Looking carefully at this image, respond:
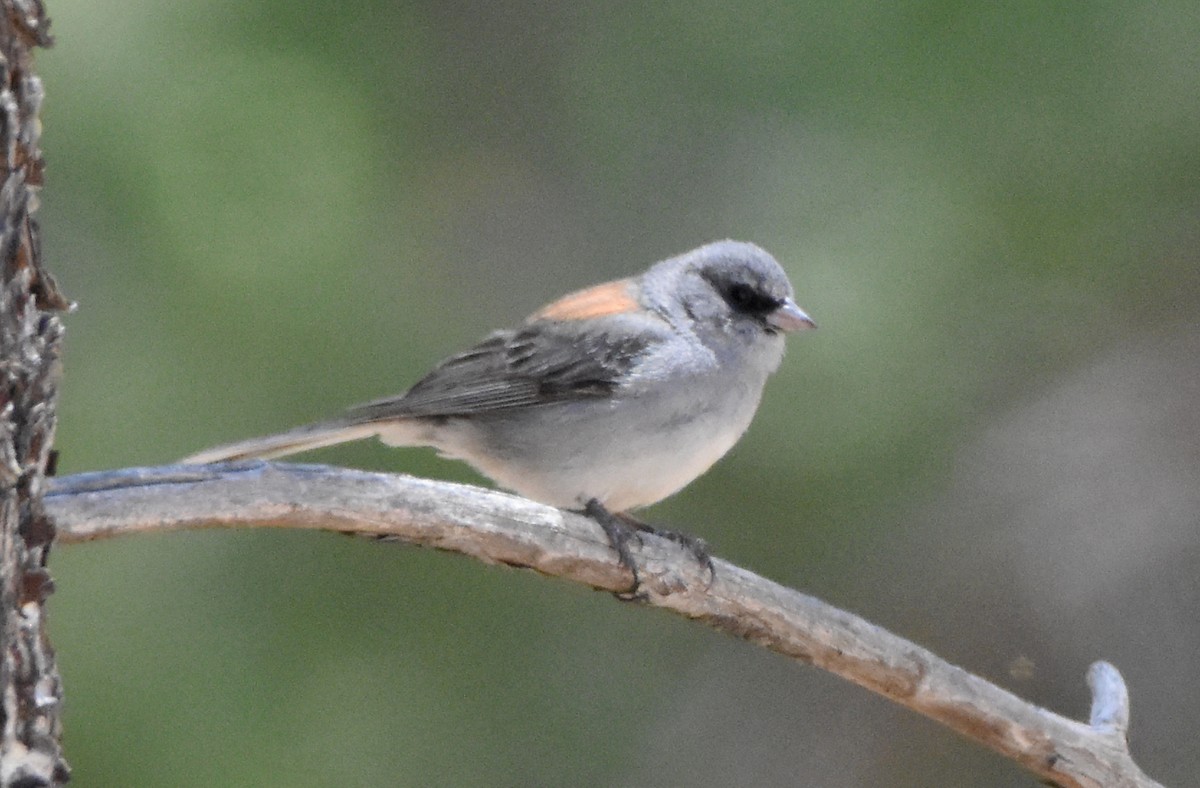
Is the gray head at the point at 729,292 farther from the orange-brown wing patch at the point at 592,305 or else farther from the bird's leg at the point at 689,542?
the bird's leg at the point at 689,542

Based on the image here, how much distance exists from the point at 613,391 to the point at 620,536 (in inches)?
23.8

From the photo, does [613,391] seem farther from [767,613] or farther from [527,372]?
[767,613]

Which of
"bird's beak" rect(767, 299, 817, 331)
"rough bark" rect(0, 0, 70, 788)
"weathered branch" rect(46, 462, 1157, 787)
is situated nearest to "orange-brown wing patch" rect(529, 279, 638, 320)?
"bird's beak" rect(767, 299, 817, 331)

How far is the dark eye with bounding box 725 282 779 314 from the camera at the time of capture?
3242 mm

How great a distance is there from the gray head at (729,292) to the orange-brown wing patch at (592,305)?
0.06m

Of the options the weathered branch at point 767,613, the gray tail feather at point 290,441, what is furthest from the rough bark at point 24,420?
the gray tail feather at point 290,441

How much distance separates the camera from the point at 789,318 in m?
3.17

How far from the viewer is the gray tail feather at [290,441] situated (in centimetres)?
260

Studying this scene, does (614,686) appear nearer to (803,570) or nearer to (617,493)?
(803,570)

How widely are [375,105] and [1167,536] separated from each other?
2490mm

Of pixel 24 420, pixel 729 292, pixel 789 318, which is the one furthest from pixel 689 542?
pixel 24 420

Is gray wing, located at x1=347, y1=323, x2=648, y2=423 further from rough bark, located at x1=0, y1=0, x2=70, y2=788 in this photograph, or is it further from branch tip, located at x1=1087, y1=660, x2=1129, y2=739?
rough bark, located at x1=0, y1=0, x2=70, y2=788

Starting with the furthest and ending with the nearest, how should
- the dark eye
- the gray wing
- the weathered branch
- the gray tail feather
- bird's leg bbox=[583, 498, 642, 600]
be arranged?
the dark eye
the gray wing
the gray tail feather
bird's leg bbox=[583, 498, 642, 600]
the weathered branch

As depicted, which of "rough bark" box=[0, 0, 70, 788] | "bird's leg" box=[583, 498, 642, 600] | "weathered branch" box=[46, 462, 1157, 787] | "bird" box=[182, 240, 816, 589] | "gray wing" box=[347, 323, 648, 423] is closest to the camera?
"rough bark" box=[0, 0, 70, 788]
